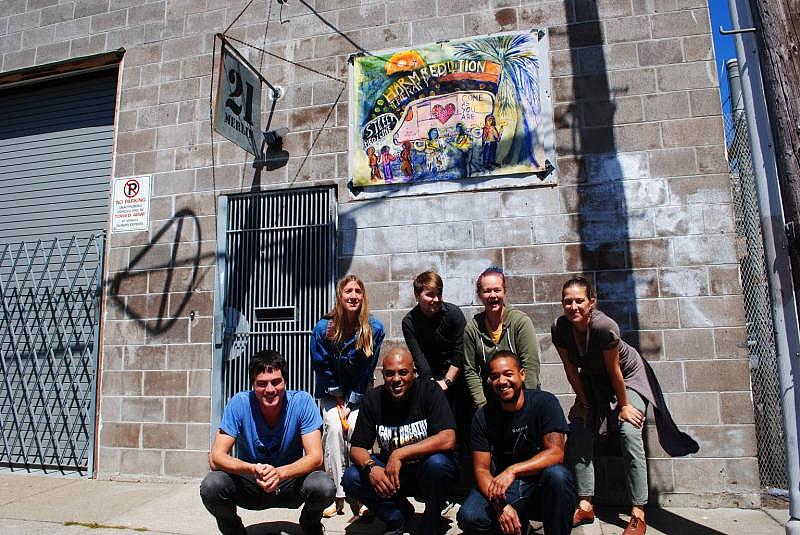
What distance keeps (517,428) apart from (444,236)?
2.32m

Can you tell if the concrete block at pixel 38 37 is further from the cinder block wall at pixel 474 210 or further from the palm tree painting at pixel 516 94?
the palm tree painting at pixel 516 94

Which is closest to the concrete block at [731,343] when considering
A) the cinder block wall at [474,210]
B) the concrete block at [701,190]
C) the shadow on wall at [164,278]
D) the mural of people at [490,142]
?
the cinder block wall at [474,210]

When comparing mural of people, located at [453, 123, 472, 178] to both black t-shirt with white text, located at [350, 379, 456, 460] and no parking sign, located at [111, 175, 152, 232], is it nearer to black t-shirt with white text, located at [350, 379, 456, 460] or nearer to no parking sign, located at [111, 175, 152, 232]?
black t-shirt with white text, located at [350, 379, 456, 460]

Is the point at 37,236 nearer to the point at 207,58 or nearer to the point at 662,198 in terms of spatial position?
the point at 207,58

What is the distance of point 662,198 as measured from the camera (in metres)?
4.96

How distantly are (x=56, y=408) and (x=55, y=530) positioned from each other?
254 cm

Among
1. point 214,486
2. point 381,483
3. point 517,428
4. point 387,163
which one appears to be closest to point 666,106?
point 387,163

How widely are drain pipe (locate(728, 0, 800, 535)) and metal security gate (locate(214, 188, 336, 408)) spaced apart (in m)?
3.60

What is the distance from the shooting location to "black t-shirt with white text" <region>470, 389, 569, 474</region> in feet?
11.2

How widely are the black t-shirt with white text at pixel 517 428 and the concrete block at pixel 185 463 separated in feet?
10.9

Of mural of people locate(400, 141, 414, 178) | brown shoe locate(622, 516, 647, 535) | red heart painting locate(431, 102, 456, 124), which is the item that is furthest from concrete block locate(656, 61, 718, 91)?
brown shoe locate(622, 516, 647, 535)

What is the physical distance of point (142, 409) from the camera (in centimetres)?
591

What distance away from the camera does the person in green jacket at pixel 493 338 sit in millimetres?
4098

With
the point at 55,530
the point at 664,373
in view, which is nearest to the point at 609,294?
the point at 664,373
